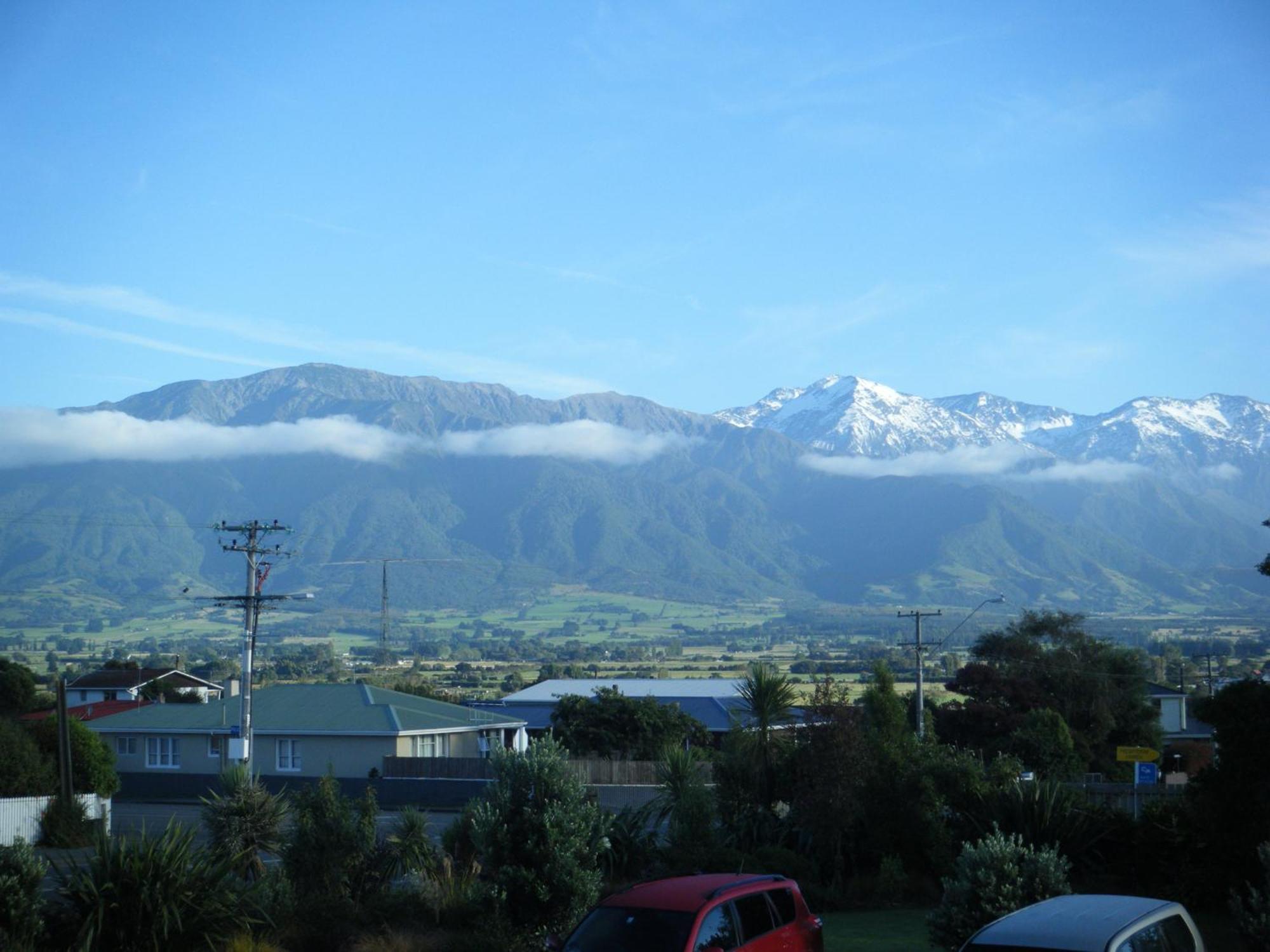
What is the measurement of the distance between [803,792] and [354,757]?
31.3 metres

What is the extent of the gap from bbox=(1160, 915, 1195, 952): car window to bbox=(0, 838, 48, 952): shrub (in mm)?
10428

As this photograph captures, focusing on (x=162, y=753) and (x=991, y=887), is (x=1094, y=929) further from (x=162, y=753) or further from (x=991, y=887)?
(x=162, y=753)

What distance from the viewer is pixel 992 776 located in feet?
78.6

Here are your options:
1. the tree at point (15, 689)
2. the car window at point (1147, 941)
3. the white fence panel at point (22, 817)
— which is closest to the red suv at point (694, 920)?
the car window at point (1147, 941)

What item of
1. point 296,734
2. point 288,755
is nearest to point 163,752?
point 288,755

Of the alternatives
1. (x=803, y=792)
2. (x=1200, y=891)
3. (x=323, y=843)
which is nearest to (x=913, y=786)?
(x=803, y=792)

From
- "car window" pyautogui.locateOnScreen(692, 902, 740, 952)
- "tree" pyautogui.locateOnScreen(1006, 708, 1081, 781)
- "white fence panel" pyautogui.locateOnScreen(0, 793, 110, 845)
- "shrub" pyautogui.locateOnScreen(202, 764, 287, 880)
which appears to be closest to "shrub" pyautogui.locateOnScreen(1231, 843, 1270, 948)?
"car window" pyautogui.locateOnScreen(692, 902, 740, 952)

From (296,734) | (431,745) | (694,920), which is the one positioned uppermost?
(694,920)

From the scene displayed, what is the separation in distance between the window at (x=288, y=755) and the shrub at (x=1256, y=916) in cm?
4292

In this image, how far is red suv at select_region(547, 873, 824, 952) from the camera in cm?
1177

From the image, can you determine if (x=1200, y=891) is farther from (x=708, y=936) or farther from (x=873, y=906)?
(x=708, y=936)

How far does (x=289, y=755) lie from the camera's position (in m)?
51.8

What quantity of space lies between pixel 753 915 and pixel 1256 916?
16.1 ft

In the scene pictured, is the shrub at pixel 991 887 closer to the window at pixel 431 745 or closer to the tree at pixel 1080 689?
the window at pixel 431 745
